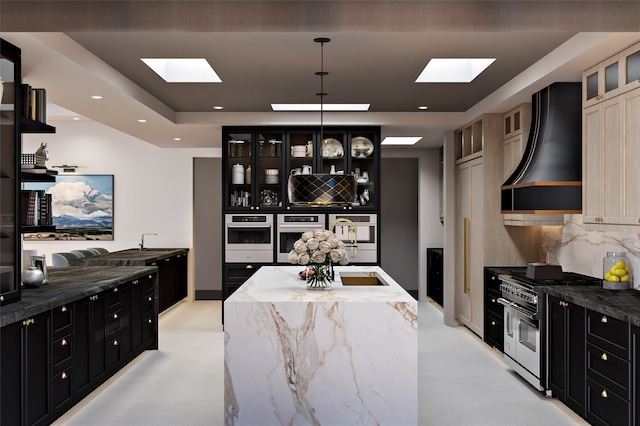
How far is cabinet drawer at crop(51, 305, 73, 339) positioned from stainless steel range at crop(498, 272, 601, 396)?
342cm

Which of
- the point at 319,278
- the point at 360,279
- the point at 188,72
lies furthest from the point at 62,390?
the point at 188,72

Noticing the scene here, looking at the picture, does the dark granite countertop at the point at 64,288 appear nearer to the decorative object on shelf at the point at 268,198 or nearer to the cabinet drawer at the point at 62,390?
the cabinet drawer at the point at 62,390

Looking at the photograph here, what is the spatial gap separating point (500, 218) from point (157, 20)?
4.80 metres

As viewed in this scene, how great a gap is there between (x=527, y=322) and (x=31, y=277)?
381 cm

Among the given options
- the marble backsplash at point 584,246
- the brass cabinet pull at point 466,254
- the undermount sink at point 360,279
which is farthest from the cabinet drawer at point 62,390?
the brass cabinet pull at point 466,254

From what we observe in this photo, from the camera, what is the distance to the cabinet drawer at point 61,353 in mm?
3970

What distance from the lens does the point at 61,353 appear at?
161 inches

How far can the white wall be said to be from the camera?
9.50 metres

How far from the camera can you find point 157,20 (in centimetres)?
280

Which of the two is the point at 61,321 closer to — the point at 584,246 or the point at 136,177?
the point at 584,246

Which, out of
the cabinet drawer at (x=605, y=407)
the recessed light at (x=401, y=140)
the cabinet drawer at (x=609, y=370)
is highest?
the recessed light at (x=401, y=140)

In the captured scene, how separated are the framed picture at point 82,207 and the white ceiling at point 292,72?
2.27 metres

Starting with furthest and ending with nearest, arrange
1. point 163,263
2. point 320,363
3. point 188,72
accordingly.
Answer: point 163,263, point 188,72, point 320,363

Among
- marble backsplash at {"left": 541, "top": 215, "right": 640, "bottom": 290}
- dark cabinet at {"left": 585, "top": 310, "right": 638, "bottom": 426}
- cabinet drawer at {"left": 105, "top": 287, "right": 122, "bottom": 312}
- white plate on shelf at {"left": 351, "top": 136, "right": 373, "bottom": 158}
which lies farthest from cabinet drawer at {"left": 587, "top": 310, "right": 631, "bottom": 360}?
white plate on shelf at {"left": 351, "top": 136, "right": 373, "bottom": 158}
